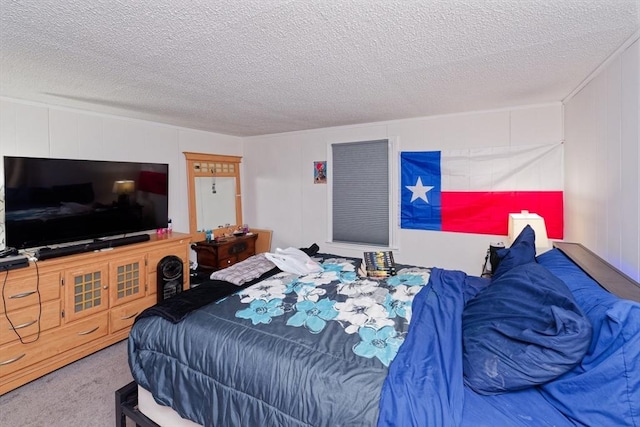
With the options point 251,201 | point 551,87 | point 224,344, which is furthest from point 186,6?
point 251,201

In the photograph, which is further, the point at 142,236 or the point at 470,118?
the point at 470,118

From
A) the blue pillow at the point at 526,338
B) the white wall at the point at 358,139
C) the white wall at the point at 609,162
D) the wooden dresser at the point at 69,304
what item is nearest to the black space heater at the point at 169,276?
the wooden dresser at the point at 69,304

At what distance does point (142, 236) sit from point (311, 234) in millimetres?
2280

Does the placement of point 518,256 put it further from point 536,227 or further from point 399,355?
point 399,355

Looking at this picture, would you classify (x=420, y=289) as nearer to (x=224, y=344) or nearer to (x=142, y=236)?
(x=224, y=344)

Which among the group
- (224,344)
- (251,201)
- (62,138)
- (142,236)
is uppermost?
(62,138)

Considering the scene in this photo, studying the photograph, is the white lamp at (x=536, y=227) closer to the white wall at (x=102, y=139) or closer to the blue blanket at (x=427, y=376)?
the blue blanket at (x=427, y=376)

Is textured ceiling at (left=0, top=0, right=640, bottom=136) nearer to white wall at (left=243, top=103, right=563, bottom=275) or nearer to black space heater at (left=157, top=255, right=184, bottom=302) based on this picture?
white wall at (left=243, top=103, right=563, bottom=275)

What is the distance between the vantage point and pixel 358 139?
13.8 ft

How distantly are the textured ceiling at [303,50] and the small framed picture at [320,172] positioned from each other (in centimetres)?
147

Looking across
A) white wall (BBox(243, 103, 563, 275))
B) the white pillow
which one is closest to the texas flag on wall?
white wall (BBox(243, 103, 563, 275))

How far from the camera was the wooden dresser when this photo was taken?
90.0 inches

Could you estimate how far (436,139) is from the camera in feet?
12.1

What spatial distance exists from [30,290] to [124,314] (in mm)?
810
